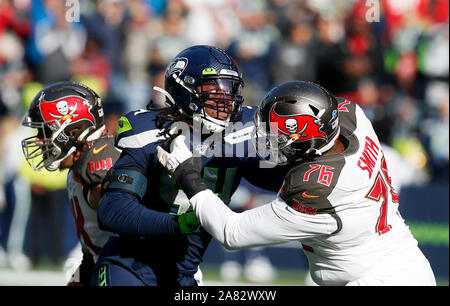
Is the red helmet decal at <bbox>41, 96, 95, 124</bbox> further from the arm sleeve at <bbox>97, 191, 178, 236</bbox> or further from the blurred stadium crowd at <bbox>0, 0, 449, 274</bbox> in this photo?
the blurred stadium crowd at <bbox>0, 0, 449, 274</bbox>

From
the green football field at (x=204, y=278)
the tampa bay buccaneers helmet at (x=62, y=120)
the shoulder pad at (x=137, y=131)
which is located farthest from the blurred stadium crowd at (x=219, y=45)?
the shoulder pad at (x=137, y=131)

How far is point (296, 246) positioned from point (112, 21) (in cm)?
431

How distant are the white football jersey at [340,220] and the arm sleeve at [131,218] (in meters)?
0.18

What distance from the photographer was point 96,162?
427 cm

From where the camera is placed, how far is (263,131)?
386 cm

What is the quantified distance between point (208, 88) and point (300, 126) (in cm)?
58

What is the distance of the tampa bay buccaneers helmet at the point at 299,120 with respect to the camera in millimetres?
3732

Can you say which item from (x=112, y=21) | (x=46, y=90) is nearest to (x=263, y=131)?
(x=46, y=90)

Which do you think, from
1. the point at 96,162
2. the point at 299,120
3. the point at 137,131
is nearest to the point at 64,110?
the point at 96,162

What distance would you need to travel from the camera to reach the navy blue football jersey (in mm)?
3914

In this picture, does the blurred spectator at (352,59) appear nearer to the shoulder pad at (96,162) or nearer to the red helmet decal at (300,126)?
the shoulder pad at (96,162)

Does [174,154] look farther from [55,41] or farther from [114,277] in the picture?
[55,41]

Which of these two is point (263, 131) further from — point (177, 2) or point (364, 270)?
point (177, 2)

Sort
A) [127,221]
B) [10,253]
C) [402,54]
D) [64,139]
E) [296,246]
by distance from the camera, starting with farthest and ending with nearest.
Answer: [402,54] → [10,253] → [296,246] → [64,139] → [127,221]
